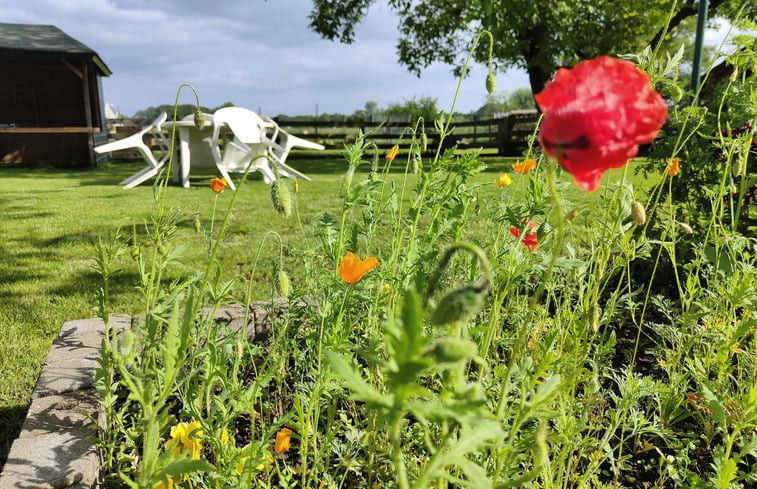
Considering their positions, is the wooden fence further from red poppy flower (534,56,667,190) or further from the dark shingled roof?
red poppy flower (534,56,667,190)

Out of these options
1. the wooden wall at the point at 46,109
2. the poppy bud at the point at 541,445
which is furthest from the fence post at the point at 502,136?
the poppy bud at the point at 541,445

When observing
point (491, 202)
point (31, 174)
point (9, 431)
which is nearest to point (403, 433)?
point (491, 202)

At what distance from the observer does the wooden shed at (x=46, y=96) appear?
1088cm

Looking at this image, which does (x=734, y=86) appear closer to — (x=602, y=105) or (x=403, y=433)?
(x=403, y=433)

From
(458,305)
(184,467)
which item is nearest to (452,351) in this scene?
(458,305)

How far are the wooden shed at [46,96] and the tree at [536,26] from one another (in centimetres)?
550

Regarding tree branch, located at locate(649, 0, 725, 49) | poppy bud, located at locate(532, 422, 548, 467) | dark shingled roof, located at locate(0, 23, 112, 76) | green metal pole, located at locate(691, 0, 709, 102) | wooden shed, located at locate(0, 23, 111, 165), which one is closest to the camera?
poppy bud, located at locate(532, 422, 548, 467)

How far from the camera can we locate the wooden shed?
428 inches

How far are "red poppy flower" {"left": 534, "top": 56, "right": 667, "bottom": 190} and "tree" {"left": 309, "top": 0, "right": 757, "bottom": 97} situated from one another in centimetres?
972

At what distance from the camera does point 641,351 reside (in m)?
1.94

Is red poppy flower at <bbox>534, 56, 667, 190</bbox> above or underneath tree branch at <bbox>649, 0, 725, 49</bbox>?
underneath

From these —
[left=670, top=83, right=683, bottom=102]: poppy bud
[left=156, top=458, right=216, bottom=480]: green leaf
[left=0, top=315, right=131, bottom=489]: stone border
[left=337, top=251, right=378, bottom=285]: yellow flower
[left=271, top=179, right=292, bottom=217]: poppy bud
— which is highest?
[left=670, top=83, right=683, bottom=102]: poppy bud

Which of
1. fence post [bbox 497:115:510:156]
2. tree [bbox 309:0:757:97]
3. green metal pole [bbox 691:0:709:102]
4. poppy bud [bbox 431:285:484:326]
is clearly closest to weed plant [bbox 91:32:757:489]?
poppy bud [bbox 431:285:484:326]

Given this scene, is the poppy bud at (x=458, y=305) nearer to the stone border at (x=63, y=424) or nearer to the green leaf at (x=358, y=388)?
the green leaf at (x=358, y=388)
